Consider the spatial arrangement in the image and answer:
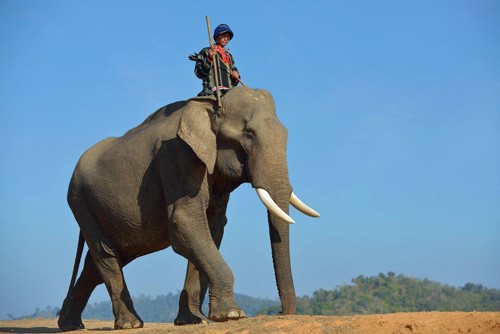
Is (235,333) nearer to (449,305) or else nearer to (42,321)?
(42,321)

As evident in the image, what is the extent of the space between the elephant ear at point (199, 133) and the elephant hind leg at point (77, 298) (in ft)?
12.1

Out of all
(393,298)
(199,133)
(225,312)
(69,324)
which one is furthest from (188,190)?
(393,298)

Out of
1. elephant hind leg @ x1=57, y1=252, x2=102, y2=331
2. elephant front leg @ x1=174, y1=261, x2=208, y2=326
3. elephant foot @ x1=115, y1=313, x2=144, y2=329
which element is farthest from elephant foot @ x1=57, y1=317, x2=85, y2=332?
elephant front leg @ x1=174, y1=261, x2=208, y2=326

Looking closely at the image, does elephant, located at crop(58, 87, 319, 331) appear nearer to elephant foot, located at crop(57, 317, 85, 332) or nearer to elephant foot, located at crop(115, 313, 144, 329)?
elephant foot, located at crop(115, 313, 144, 329)

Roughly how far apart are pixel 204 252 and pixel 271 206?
1.08 metres

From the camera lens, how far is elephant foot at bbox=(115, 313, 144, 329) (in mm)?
13100

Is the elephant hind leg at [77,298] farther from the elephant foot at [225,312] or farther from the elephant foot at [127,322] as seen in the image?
the elephant foot at [225,312]

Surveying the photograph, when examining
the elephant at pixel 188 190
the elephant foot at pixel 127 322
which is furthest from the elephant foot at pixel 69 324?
the elephant foot at pixel 127 322

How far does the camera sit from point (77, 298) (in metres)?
14.8

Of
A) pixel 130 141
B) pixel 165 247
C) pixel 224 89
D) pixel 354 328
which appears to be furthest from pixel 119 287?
A: pixel 354 328

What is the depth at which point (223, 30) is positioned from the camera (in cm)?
1378

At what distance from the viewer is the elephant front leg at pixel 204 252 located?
11306 mm

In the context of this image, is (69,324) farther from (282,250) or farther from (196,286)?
(282,250)

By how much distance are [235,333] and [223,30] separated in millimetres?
5604
